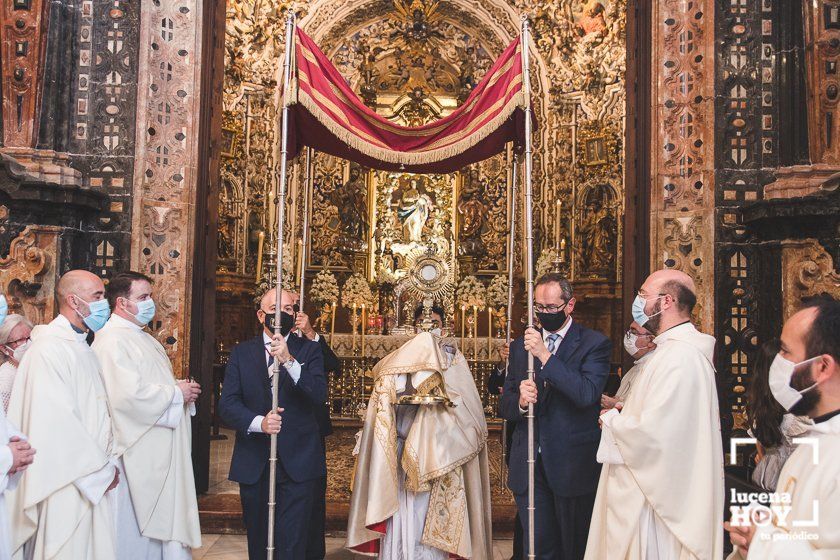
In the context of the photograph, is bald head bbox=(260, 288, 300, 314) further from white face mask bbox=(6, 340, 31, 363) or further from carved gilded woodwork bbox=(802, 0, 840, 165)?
carved gilded woodwork bbox=(802, 0, 840, 165)

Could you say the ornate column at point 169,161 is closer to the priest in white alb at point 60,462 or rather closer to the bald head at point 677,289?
the priest in white alb at point 60,462

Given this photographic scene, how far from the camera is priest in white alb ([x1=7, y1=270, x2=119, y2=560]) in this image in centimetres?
404

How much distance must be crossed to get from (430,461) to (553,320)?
122 centimetres

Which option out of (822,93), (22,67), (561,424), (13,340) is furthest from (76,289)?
(822,93)

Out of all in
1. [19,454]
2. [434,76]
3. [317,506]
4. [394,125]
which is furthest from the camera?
[434,76]

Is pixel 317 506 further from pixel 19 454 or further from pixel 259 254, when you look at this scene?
pixel 259 254

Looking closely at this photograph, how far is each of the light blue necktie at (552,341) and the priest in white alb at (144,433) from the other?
227 cm

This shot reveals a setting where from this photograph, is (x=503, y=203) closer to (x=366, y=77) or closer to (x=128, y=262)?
(x=366, y=77)

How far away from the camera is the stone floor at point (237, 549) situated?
6.20 meters

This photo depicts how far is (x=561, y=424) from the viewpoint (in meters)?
4.89

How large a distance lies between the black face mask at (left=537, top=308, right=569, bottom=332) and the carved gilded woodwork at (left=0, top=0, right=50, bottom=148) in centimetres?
466

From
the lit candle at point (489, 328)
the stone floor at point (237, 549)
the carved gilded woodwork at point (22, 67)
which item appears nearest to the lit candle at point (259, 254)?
the lit candle at point (489, 328)

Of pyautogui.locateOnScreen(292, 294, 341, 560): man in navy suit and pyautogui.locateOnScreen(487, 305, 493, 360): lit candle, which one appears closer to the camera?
pyautogui.locateOnScreen(292, 294, 341, 560): man in navy suit

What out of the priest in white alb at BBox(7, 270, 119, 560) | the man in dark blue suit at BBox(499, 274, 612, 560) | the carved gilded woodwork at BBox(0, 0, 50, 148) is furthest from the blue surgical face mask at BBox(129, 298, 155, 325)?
the carved gilded woodwork at BBox(0, 0, 50, 148)
